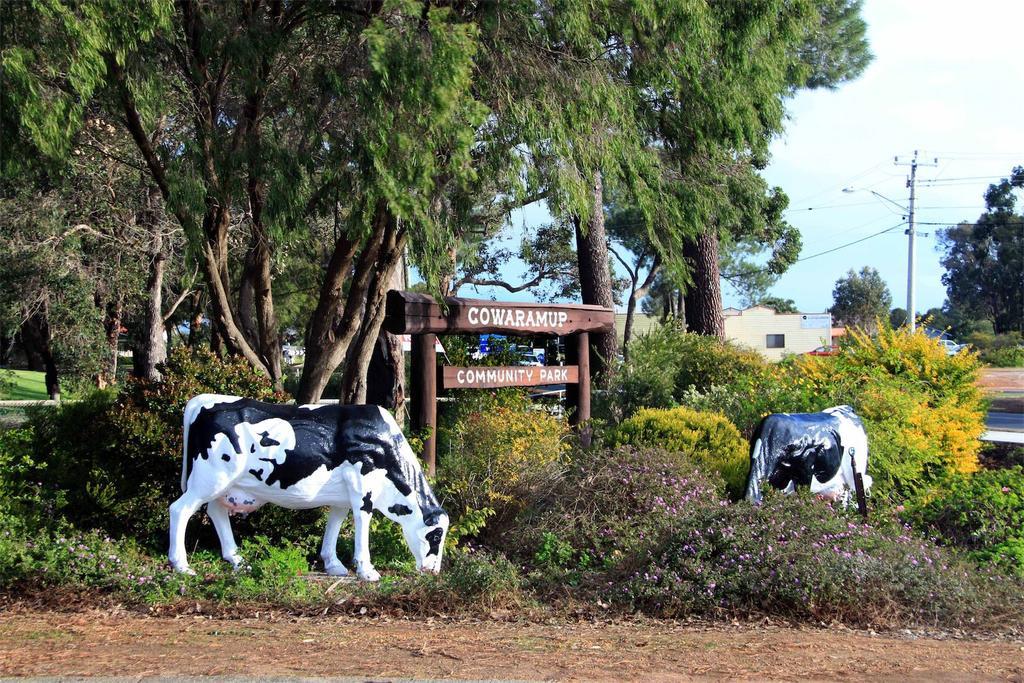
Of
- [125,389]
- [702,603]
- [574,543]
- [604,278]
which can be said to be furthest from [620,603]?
[604,278]

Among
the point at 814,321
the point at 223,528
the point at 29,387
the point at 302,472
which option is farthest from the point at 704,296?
the point at 814,321

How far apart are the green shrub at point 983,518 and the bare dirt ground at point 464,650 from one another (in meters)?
2.18

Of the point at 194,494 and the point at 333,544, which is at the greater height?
the point at 194,494

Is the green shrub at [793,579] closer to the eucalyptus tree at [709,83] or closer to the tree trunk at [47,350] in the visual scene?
the eucalyptus tree at [709,83]

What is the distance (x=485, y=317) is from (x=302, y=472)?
3450 mm

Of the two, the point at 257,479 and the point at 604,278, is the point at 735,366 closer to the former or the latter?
the point at 604,278

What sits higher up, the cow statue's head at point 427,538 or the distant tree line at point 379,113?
the distant tree line at point 379,113

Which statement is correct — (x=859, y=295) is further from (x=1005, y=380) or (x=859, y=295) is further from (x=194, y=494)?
(x=194, y=494)

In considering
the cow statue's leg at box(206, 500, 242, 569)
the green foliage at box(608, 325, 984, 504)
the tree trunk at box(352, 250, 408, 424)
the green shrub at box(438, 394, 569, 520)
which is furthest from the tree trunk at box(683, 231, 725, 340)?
the cow statue's leg at box(206, 500, 242, 569)

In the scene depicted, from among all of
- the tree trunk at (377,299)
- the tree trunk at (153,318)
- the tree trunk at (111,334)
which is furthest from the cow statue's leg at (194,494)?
the tree trunk at (111,334)

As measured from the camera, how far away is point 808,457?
28.7 feet

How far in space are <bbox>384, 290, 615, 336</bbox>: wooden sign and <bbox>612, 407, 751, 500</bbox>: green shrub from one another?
5.00 ft

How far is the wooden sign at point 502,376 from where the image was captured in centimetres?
1014

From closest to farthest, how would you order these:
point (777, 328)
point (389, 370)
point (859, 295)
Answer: point (389, 370)
point (777, 328)
point (859, 295)
